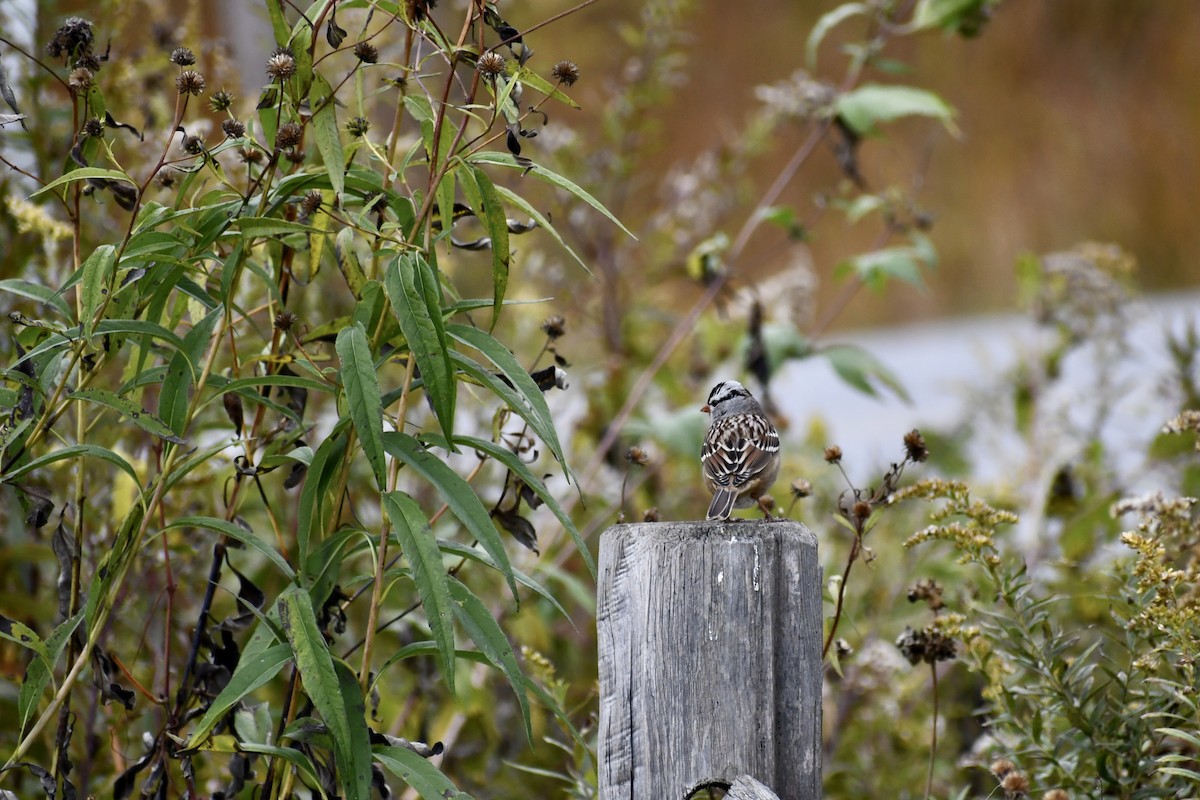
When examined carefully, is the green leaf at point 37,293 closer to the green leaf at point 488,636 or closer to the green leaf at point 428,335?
the green leaf at point 428,335

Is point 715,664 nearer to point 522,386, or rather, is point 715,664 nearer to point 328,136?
point 522,386

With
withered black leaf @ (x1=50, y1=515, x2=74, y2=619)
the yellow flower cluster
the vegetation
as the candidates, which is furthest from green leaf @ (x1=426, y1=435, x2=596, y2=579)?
the yellow flower cluster

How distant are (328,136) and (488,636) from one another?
737 millimetres

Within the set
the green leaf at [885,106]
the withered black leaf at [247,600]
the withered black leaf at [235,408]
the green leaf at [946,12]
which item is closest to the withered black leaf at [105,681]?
the withered black leaf at [247,600]

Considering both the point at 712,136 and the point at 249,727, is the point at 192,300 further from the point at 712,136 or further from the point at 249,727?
the point at 712,136

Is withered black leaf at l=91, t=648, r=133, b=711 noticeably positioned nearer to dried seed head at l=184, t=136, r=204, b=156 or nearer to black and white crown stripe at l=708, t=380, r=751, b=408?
dried seed head at l=184, t=136, r=204, b=156

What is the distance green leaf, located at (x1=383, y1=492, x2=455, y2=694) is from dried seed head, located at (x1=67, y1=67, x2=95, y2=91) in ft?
2.49

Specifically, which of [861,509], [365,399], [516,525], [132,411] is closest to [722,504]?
[861,509]

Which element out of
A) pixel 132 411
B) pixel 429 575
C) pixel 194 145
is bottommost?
pixel 429 575

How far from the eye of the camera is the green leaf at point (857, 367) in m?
3.17

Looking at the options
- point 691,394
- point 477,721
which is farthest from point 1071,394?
point 477,721

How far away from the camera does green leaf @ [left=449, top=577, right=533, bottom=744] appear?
1673 millimetres

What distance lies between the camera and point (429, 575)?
156cm

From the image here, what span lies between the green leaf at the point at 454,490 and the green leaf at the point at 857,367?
173 centimetres
